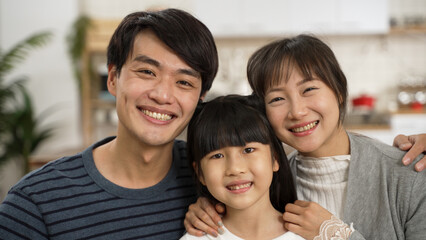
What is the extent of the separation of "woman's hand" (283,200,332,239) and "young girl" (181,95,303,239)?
0.11ft

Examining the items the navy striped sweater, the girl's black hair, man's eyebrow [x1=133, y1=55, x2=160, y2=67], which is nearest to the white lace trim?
the girl's black hair

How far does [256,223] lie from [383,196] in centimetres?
44

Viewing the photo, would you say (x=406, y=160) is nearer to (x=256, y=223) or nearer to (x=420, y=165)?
(x=420, y=165)

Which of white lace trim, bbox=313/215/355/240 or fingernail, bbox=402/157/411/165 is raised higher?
fingernail, bbox=402/157/411/165

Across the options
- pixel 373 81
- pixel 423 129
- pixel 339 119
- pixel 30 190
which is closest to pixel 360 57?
pixel 373 81

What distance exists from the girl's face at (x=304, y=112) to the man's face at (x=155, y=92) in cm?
32

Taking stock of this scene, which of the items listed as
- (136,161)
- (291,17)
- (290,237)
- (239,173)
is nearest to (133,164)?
(136,161)

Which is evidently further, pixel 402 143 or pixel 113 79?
pixel 113 79

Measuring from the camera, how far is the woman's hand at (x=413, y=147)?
128 centimetres

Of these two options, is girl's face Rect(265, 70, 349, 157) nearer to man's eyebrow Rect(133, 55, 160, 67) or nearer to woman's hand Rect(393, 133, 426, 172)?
woman's hand Rect(393, 133, 426, 172)

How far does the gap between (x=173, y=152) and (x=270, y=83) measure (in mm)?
513

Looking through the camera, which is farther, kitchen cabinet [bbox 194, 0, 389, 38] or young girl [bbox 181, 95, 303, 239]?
kitchen cabinet [bbox 194, 0, 389, 38]

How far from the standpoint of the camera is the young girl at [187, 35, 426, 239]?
1.27 m

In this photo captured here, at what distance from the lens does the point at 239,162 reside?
4.22 feet
